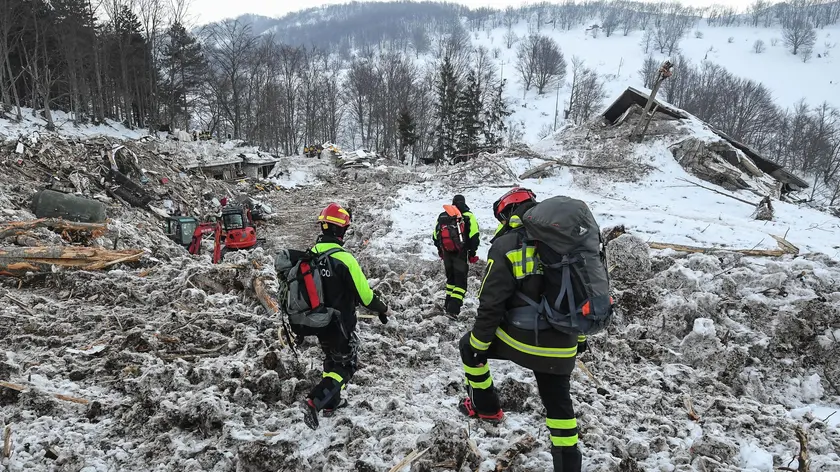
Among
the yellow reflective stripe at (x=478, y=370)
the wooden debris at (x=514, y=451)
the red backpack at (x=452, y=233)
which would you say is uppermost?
the red backpack at (x=452, y=233)

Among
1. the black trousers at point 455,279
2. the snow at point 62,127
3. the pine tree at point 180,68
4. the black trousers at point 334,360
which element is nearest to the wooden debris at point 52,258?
the black trousers at point 334,360

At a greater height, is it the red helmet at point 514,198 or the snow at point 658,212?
the red helmet at point 514,198

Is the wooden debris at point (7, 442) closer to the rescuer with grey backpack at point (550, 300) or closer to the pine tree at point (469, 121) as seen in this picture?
the rescuer with grey backpack at point (550, 300)

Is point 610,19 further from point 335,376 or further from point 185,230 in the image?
point 335,376

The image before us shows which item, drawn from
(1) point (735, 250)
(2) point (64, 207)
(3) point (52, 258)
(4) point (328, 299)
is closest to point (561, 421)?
(4) point (328, 299)

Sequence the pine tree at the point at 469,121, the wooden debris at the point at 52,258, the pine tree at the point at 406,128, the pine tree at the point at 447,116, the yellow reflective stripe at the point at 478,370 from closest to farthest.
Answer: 1. the yellow reflective stripe at the point at 478,370
2. the wooden debris at the point at 52,258
3. the pine tree at the point at 469,121
4. the pine tree at the point at 447,116
5. the pine tree at the point at 406,128

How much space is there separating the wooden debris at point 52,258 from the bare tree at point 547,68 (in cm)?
7504

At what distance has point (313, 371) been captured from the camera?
384 cm

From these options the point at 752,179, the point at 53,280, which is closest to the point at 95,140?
the point at 53,280

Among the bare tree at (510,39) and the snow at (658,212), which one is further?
the bare tree at (510,39)

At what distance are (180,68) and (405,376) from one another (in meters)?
40.0

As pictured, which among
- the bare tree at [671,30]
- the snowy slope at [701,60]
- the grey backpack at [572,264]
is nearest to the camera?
the grey backpack at [572,264]

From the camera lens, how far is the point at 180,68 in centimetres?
3500

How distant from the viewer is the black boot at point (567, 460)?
2.50 m
